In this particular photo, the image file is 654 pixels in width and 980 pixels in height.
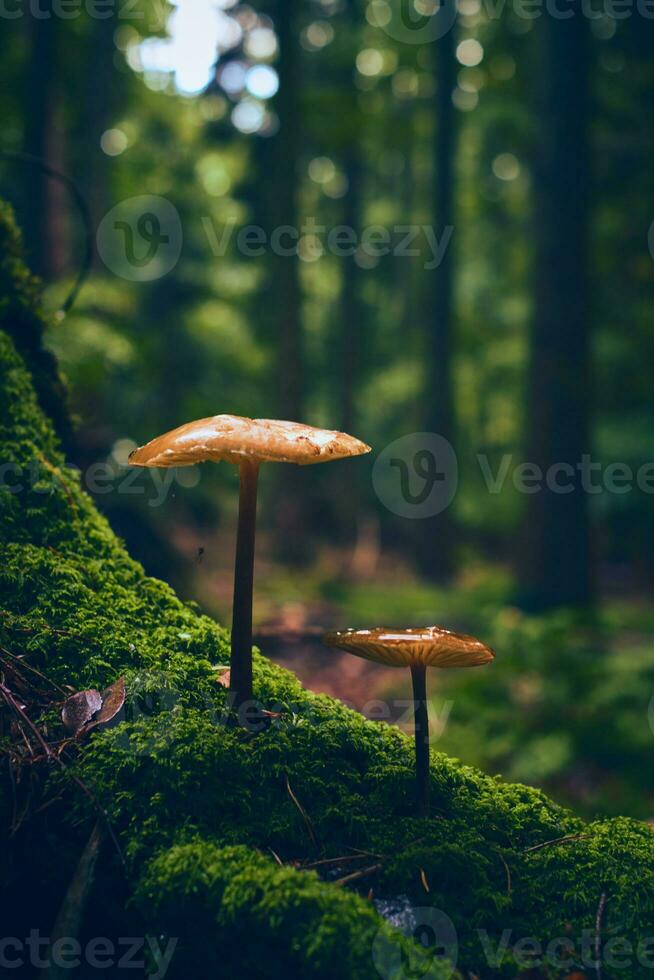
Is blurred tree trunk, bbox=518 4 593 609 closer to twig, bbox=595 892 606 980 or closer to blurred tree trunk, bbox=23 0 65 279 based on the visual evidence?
blurred tree trunk, bbox=23 0 65 279

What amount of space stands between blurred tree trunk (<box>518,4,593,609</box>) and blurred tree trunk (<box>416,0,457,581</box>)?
3855 mm

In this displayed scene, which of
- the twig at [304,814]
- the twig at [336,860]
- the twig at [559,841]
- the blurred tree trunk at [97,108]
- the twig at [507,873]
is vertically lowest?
the twig at [507,873]

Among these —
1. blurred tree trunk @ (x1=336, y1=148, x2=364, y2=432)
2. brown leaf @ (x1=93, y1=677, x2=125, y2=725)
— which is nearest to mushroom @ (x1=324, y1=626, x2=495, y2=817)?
brown leaf @ (x1=93, y1=677, x2=125, y2=725)

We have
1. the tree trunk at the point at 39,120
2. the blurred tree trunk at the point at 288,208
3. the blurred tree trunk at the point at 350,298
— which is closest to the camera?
the tree trunk at the point at 39,120

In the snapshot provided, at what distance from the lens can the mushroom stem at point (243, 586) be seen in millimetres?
1924

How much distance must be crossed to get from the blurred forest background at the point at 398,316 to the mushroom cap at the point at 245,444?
1.52 metres

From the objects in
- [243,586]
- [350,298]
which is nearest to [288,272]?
[350,298]

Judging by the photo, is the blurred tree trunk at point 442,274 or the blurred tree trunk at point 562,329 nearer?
the blurred tree trunk at point 562,329

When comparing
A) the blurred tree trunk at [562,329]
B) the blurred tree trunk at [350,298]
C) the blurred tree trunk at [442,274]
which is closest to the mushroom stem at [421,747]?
the blurred tree trunk at [562,329]

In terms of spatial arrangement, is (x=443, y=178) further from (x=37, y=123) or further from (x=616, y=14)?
(x=37, y=123)

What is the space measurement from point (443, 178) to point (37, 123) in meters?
7.24

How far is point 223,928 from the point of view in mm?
1559

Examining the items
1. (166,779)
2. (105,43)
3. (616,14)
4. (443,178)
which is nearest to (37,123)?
(105,43)

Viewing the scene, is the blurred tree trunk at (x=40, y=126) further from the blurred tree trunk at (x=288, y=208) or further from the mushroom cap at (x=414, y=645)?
the mushroom cap at (x=414, y=645)
